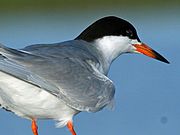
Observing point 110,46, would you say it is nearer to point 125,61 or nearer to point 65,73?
point 65,73

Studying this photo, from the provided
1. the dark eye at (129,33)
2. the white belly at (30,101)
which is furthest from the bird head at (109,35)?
the white belly at (30,101)

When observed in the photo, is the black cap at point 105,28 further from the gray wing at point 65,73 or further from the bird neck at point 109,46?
the gray wing at point 65,73

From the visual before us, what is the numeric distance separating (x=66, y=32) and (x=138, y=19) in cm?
111

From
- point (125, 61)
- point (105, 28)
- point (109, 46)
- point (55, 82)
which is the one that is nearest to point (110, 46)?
point (109, 46)

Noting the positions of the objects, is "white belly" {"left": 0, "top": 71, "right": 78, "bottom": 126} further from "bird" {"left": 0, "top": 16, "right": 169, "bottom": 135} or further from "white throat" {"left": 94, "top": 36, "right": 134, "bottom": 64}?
"white throat" {"left": 94, "top": 36, "right": 134, "bottom": 64}

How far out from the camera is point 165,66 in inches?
377

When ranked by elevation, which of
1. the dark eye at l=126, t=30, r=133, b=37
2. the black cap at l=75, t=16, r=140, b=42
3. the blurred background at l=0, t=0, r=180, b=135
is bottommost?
the blurred background at l=0, t=0, r=180, b=135

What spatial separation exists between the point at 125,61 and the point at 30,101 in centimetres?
376

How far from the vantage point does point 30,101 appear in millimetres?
6250

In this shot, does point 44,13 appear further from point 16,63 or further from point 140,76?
point 16,63

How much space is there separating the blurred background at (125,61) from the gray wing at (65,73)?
1.39m

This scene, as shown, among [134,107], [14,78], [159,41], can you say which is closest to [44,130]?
[134,107]

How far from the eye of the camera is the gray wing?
6098mm

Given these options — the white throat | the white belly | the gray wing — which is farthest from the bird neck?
the white belly
